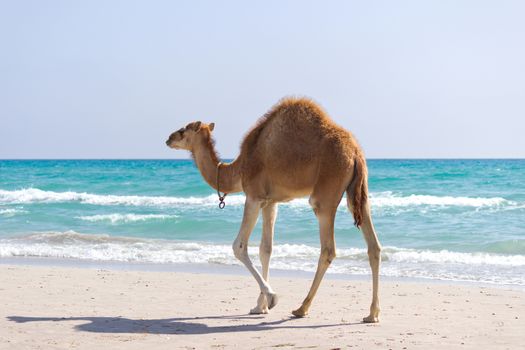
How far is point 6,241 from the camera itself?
1848 centimetres

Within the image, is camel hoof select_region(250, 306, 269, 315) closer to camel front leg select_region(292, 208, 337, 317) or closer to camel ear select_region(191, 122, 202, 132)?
camel front leg select_region(292, 208, 337, 317)

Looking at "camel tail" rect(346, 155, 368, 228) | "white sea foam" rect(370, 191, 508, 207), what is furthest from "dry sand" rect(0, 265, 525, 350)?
"white sea foam" rect(370, 191, 508, 207)

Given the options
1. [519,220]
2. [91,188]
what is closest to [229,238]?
[519,220]

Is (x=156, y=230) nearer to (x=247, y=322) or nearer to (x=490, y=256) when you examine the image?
(x=490, y=256)

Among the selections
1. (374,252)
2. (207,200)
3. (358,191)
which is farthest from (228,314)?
(207,200)

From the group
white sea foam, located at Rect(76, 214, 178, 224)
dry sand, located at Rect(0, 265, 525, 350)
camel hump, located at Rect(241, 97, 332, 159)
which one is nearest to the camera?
dry sand, located at Rect(0, 265, 525, 350)

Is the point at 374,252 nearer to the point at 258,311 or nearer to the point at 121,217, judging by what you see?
the point at 258,311

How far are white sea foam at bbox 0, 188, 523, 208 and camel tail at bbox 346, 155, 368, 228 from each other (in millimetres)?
20086

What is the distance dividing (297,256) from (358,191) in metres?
7.65

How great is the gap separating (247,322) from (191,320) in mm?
614

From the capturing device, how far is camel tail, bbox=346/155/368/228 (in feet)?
26.8

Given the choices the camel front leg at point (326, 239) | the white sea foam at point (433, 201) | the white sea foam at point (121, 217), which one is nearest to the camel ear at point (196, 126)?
the camel front leg at point (326, 239)

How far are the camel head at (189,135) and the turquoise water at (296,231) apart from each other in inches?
194

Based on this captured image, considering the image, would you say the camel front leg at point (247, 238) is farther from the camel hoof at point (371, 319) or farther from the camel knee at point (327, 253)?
the camel hoof at point (371, 319)
